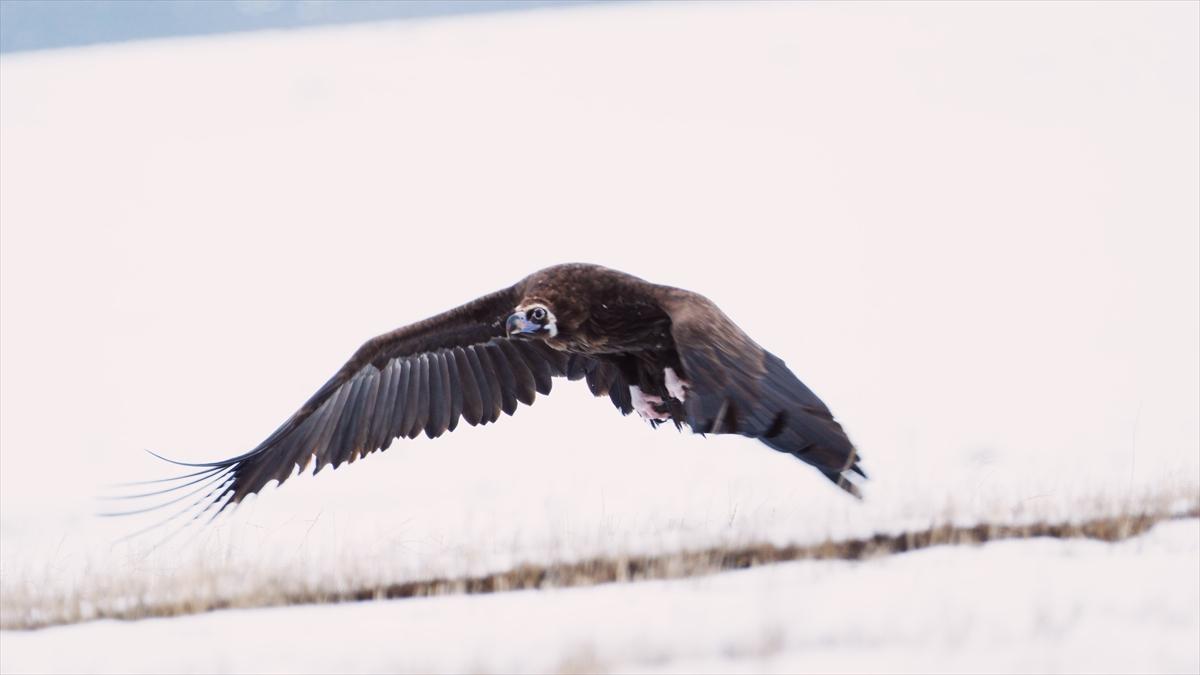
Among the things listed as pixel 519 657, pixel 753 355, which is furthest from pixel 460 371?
pixel 753 355

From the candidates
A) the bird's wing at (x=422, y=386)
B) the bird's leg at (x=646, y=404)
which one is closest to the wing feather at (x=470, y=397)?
the bird's wing at (x=422, y=386)

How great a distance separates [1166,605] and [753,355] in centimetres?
196

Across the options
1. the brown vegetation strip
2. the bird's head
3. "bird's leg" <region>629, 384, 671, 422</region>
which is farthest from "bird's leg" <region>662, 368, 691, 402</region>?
the brown vegetation strip

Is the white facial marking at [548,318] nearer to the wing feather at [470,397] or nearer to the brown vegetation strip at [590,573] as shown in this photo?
the wing feather at [470,397]

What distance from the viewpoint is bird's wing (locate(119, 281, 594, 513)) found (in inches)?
209

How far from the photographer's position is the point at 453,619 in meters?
4.88

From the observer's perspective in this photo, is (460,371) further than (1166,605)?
Yes

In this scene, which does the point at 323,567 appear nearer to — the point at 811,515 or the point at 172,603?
the point at 172,603

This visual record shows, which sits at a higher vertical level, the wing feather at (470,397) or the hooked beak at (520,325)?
the hooked beak at (520,325)

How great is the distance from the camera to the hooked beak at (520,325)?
4.88 metres

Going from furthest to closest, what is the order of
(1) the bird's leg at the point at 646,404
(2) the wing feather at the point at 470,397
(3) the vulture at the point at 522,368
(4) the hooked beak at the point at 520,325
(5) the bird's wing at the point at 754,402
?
(2) the wing feather at the point at 470,397 → (1) the bird's leg at the point at 646,404 → (4) the hooked beak at the point at 520,325 → (3) the vulture at the point at 522,368 → (5) the bird's wing at the point at 754,402

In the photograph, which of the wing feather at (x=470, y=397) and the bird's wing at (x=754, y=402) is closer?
the bird's wing at (x=754, y=402)

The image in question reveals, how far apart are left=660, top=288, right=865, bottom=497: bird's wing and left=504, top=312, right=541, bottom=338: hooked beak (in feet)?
2.52

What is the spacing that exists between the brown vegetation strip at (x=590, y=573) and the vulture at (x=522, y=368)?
41 cm
